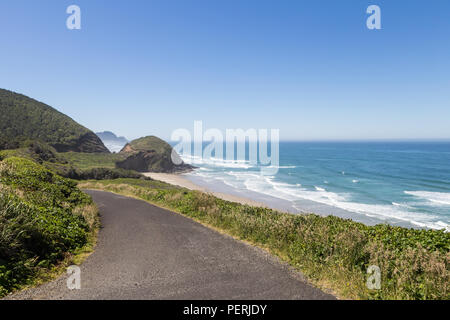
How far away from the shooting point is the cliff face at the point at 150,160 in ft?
296

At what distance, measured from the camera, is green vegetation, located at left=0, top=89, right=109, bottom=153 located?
9212 centimetres

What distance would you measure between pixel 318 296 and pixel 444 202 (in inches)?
1732

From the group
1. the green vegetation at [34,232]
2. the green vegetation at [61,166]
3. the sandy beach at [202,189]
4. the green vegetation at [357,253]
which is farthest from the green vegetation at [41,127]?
the green vegetation at [357,253]

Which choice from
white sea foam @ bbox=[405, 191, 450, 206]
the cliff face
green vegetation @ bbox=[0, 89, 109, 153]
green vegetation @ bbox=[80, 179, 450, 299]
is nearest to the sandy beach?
green vegetation @ bbox=[80, 179, 450, 299]

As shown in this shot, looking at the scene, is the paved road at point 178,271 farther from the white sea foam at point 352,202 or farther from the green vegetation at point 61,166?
the white sea foam at point 352,202

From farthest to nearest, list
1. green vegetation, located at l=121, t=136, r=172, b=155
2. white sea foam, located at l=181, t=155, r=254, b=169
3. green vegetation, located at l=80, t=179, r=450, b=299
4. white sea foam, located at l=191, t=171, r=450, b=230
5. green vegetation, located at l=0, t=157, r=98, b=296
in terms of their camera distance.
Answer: green vegetation, located at l=121, t=136, r=172, b=155 → white sea foam, located at l=181, t=155, r=254, b=169 → white sea foam, located at l=191, t=171, r=450, b=230 → green vegetation, located at l=0, t=157, r=98, b=296 → green vegetation, located at l=80, t=179, r=450, b=299

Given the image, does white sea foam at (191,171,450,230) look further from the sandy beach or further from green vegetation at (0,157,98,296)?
green vegetation at (0,157,98,296)

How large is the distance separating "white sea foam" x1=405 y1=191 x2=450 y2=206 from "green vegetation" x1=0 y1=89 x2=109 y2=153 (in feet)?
348

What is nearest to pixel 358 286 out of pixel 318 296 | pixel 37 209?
pixel 318 296

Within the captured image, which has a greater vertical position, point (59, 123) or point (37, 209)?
point (59, 123)

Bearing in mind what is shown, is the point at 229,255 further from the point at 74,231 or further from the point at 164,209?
the point at 164,209

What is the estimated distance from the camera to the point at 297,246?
314 inches
